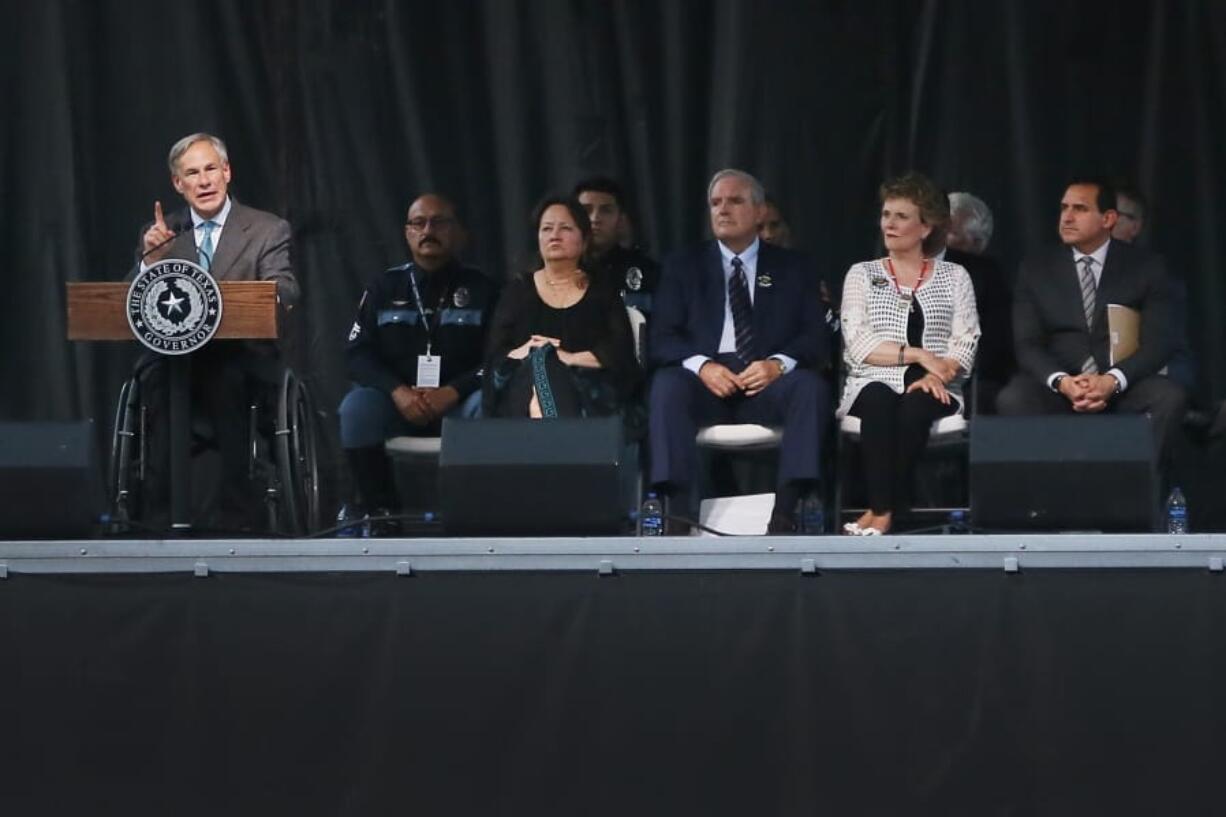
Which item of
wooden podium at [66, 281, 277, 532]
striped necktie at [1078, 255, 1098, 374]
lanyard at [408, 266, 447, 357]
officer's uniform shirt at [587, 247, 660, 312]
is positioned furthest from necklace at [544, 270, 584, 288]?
striped necktie at [1078, 255, 1098, 374]

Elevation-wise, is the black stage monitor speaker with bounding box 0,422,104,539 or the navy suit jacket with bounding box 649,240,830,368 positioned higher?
the navy suit jacket with bounding box 649,240,830,368

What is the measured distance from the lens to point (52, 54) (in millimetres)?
7500

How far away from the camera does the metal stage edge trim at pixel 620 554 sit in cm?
487

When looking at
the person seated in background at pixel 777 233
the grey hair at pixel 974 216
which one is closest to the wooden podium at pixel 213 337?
the person seated in background at pixel 777 233

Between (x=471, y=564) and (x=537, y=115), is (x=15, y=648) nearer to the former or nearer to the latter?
(x=471, y=564)

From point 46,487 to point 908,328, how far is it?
8.00ft

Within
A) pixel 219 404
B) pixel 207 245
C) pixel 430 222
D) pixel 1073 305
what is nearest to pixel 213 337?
pixel 219 404

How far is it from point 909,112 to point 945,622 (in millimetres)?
2885

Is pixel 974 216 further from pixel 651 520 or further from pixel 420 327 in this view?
pixel 651 520

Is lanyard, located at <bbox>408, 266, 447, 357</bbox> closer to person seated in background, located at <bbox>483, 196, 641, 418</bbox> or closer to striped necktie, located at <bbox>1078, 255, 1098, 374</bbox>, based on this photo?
person seated in background, located at <bbox>483, 196, 641, 418</bbox>

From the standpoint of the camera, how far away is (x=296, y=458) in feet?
20.8

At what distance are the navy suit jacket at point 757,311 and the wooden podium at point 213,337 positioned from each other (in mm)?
1152

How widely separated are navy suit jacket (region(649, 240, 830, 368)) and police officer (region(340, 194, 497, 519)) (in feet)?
1.80

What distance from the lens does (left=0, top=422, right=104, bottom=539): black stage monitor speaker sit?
17.1 ft
